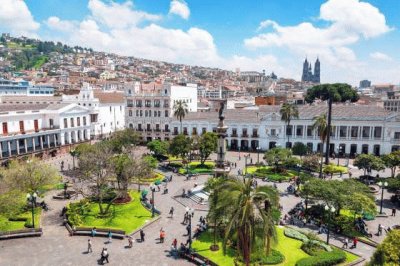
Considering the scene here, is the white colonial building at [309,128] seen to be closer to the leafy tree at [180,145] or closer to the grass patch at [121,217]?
the leafy tree at [180,145]

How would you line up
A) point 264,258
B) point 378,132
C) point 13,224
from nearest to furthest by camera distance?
point 264,258 < point 13,224 < point 378,132

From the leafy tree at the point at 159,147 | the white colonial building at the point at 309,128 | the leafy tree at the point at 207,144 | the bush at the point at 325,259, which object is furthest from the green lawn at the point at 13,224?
the white colonial building at the point at 309,128

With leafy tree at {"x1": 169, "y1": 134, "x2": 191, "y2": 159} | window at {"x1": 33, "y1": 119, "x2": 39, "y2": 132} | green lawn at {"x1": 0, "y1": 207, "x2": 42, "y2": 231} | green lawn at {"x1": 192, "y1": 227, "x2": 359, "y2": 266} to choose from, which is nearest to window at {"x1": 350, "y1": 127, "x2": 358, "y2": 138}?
leafy tree at {"x1": 169, "y1": 134, "x2": 191, "y2": 159}

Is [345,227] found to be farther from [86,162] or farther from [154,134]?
[154,134]

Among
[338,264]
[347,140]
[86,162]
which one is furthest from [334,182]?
[347,140]

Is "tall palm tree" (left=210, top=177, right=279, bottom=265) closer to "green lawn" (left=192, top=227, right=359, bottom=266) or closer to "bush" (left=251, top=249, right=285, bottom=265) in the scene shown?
"bush" (left=251, top=249, right=285, bottom=265)

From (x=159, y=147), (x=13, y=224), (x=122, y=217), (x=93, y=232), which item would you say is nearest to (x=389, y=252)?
(x=93, y=232)

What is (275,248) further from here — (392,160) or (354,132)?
(354,132)
